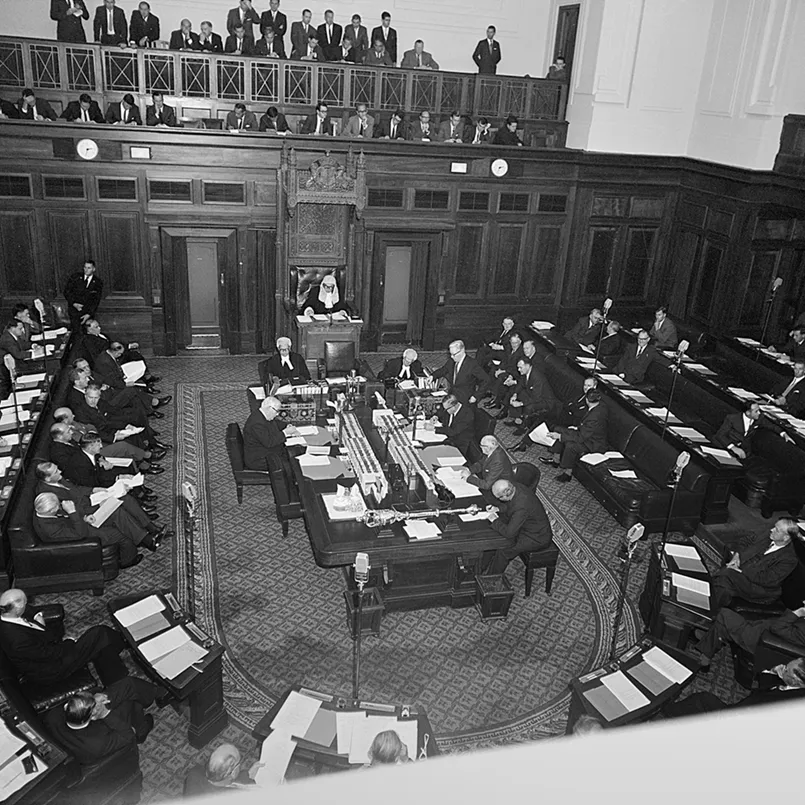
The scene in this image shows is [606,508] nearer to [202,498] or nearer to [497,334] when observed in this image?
[202,498]

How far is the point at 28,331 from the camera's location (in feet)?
37.6

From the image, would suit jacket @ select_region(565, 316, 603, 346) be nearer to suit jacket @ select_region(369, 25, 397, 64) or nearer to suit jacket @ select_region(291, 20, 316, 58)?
suit jacket @ select_region(369, 25, 397, 64)

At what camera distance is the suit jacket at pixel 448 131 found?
14391mm

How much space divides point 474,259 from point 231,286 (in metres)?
4.68

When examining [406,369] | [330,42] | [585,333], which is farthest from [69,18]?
[585,333]

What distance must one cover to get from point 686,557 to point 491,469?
206cm

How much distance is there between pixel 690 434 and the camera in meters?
9.84

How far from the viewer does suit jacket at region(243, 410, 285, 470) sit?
8672 millimetres

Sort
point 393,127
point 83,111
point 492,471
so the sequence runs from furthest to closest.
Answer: point 393,127, point 83,111, point 492,471

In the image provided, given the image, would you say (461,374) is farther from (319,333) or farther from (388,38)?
(388,38)

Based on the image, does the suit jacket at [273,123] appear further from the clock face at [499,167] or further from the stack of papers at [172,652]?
the stack of papers at [172,652]

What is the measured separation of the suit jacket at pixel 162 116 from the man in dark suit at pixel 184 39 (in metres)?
1.35

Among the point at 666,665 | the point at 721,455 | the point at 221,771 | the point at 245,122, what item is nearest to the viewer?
the point at 221,771

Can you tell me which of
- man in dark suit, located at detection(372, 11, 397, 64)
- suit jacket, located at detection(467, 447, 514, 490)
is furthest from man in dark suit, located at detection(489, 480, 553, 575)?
man in dark suit, located at detection(372, 11, 397, 64)
